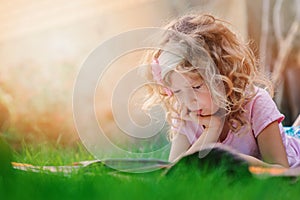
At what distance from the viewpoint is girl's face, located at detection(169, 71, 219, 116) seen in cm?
138

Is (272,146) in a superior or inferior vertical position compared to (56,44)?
inferior

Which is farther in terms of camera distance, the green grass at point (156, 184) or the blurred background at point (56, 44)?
the blurred background at point (56, 44)

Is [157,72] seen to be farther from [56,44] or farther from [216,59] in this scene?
[56,44]

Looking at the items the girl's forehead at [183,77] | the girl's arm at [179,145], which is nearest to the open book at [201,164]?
the girl's forehead at [183,77]

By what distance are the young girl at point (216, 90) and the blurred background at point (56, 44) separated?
1.26 m

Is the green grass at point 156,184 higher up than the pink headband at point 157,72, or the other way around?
the pink headband at point 157,72

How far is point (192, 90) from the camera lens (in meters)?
1.39

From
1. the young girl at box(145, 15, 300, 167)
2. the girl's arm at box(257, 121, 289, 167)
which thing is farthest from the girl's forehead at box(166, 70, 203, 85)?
the girl's arm at box(257, 121, 289, 167)

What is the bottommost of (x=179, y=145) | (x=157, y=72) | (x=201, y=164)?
(x=179, y=145)

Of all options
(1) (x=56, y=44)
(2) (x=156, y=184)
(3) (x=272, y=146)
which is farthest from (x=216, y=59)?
(1) (x=56, y=44)

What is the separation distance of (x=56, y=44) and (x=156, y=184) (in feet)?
7.29

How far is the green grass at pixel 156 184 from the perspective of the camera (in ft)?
2.38

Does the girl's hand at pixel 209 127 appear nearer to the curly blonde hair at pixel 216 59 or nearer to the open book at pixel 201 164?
the curly blonde hair at pixel 216 59

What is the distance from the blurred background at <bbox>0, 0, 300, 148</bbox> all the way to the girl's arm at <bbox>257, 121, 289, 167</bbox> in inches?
53.1
